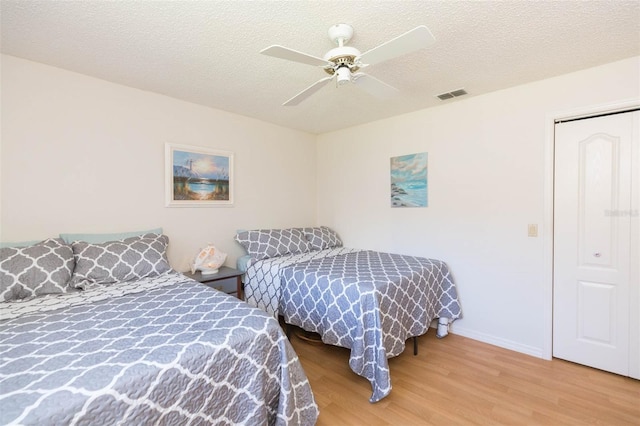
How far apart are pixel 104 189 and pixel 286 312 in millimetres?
1863

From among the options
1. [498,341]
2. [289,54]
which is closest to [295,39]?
[289,54]

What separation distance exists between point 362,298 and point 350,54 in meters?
1.54

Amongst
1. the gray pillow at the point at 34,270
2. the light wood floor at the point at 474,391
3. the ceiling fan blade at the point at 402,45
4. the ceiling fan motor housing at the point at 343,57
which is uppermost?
the ceiling fan motor housing at the point at 343,57

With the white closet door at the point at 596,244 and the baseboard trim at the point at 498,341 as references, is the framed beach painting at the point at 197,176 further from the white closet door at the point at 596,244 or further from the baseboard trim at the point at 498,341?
the white closet door at the point at 596,244

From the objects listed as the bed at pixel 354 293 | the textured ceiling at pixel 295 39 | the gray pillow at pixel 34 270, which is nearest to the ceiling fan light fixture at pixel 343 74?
the textured ceiling at pixel 295 39

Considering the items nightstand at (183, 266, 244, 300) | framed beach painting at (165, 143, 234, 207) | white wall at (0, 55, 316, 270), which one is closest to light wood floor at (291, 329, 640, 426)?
nightstand at (183, 266, 244, 300)

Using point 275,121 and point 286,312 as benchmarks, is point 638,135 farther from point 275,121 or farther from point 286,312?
point 275,121

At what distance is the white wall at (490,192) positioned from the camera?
2.42 meters

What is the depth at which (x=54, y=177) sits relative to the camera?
2.21m

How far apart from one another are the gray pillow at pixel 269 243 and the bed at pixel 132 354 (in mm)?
1074

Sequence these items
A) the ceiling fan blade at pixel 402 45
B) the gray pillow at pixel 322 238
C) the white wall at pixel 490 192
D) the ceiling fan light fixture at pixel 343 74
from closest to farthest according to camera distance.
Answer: the ceiling fan blade at pixel 402 45 < the ceiling fan light fixture at pixel 343 74 < the white wall at pixel 490 192 < the gray pillow at pixel 322 238

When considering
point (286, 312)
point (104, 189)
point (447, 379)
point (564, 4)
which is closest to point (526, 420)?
point (447, 379)

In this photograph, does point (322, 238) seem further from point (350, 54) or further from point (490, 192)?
point (350, 54)

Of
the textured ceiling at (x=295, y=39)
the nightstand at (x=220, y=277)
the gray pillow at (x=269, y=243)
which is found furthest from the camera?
the gray pillow at (x=269, y=243)
